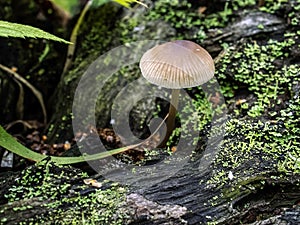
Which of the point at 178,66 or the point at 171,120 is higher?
the point at 178,66

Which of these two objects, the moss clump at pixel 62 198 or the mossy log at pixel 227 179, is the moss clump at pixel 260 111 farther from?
the moss clump at pixel 62 198

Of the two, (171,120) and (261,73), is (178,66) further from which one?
(261,73)

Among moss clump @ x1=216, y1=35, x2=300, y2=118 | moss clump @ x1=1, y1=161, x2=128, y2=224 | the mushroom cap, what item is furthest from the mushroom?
moss clump @ x1=1, y1=161, x2=128, y2=224

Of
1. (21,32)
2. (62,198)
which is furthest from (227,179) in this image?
(21,32)

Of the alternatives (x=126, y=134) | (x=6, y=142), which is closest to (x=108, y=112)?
(x=126, y=134)

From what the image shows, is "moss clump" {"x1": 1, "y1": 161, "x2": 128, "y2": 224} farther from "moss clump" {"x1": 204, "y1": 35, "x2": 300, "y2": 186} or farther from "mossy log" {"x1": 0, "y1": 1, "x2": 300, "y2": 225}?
"moss clump" {"x1": 204, "y1": 35, "x2": 300, "y2": 186}

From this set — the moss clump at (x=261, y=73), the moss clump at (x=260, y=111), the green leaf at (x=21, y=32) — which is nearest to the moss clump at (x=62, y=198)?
the moss clump at (x=260, y=111)
